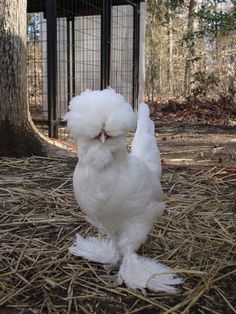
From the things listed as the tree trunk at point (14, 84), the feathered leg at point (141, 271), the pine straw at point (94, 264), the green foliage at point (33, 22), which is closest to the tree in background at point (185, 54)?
the green foliage at point (33, 22)

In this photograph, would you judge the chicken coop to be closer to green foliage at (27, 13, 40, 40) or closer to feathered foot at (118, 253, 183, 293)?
green foliage at (27, 13, 40, 40)

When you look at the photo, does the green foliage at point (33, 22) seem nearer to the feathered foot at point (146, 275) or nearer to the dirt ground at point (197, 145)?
the dirt ground at point (197, 145)

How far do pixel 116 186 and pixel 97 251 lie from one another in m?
0.59

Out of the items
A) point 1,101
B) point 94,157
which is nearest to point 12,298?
point 94,157

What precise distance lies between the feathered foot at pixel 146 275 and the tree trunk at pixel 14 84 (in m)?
2.79

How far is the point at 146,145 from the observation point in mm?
2537

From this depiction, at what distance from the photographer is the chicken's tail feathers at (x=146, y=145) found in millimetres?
2480

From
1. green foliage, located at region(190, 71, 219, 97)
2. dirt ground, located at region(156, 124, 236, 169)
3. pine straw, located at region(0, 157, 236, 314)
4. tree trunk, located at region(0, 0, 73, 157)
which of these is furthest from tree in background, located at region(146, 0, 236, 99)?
pine straw, located at region(0, 157, 236, 314)

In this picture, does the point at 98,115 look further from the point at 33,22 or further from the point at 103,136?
the point at 33,22

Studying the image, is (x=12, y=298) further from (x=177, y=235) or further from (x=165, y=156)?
(x=165, y=156)

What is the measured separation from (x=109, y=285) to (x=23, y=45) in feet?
10.9

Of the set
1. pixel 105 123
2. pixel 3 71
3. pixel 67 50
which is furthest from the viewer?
pixel 67 50

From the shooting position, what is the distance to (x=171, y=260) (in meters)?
2.43

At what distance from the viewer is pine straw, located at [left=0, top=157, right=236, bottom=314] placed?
202 cm
